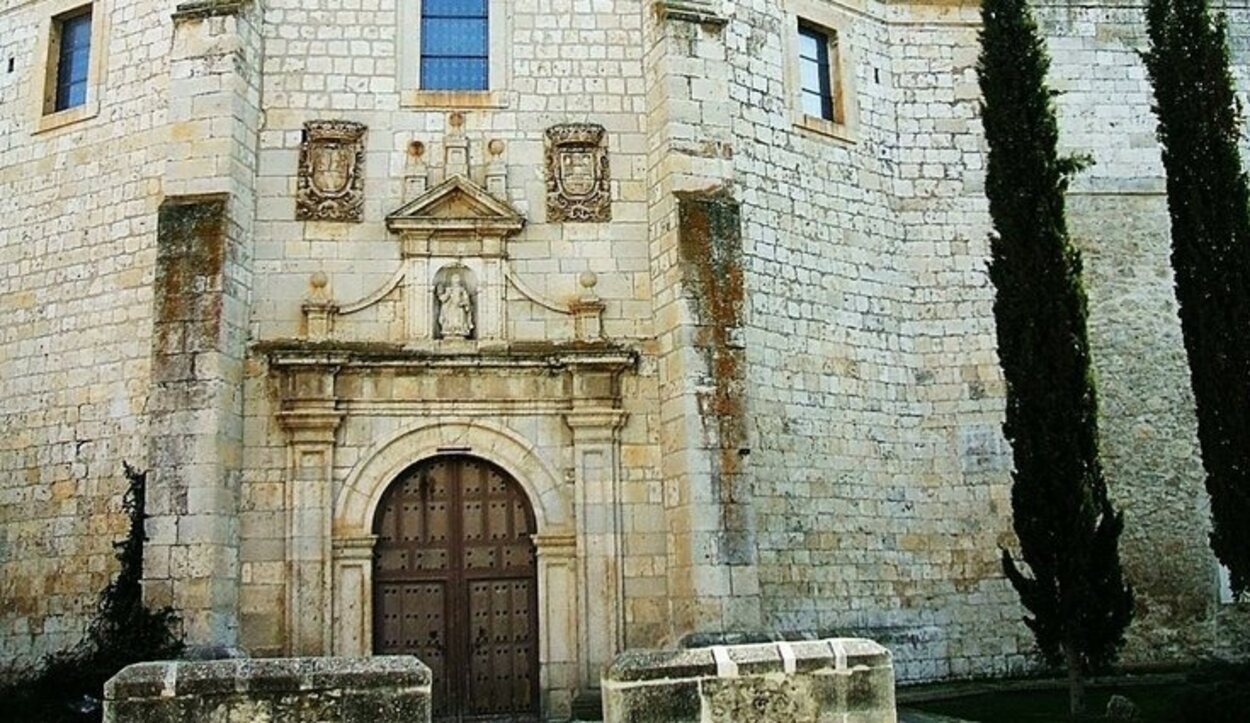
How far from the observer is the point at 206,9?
13.9m

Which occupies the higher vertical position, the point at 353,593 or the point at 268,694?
the point at 353,593

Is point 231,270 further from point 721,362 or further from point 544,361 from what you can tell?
point 721,362

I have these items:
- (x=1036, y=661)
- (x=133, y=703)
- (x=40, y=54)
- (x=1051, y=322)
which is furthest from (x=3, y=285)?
(x=1036, y=661)

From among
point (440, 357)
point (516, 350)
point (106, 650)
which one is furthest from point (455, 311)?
point (106, 650)

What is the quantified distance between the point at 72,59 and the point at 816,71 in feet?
30.8

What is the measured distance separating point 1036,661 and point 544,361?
713cm

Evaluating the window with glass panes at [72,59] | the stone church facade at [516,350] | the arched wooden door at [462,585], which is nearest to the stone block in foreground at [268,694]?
the stone church facade at [516,350]

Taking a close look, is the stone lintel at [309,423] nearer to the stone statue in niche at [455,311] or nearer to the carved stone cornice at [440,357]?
the carved stone cornice at [440,357]

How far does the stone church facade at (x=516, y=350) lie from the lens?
13.1 meters

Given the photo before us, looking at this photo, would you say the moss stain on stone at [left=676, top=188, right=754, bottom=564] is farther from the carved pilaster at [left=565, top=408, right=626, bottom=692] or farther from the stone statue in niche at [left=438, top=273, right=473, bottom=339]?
the stone statue in niche at [left=438, top=273, right=473, bottom=339]

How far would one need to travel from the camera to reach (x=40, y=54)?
15.8 m

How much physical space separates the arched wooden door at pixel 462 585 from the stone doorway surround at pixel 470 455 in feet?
0.65

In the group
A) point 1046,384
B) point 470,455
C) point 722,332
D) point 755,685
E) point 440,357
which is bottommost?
point 755,685

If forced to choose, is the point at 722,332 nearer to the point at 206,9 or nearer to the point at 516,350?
the point at 516,350
